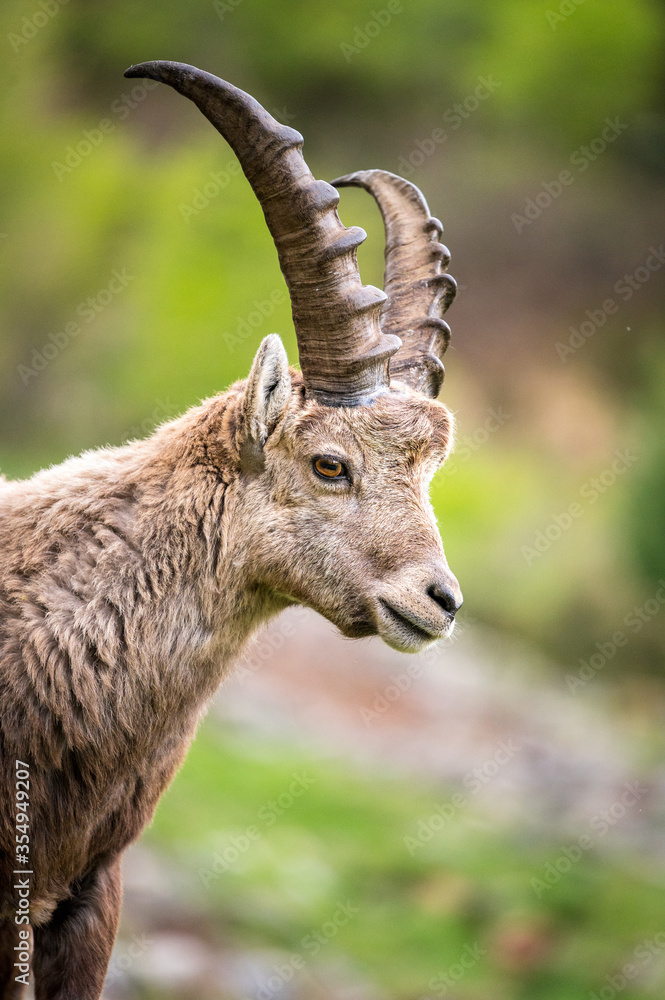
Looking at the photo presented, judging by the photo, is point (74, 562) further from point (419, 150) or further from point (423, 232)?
point (419, 150)

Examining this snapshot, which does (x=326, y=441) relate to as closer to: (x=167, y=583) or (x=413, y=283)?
(x=167, y=583)

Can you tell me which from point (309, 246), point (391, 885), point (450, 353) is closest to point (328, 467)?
point (309, 246)

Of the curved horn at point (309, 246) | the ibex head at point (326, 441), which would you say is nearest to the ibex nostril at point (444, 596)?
the ibex head at point (326, 441)

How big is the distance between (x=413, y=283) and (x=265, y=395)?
4.85 feet

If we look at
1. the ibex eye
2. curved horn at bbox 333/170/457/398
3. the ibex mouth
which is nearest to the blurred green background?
the ibex mouth

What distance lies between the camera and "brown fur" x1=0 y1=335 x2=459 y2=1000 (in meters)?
4.93

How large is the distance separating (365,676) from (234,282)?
524 inches

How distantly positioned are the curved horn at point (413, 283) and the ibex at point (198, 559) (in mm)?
491

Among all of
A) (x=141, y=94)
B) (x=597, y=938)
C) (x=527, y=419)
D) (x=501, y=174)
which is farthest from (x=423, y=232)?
(x=501, y=174)

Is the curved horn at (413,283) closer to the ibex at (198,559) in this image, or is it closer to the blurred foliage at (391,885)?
the ibex at (198,559)

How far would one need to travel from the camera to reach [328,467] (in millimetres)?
5125

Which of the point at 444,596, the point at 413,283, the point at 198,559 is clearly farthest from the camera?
the point at 413,283

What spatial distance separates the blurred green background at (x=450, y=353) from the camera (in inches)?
526

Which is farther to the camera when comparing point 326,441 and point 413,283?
point 413,283
